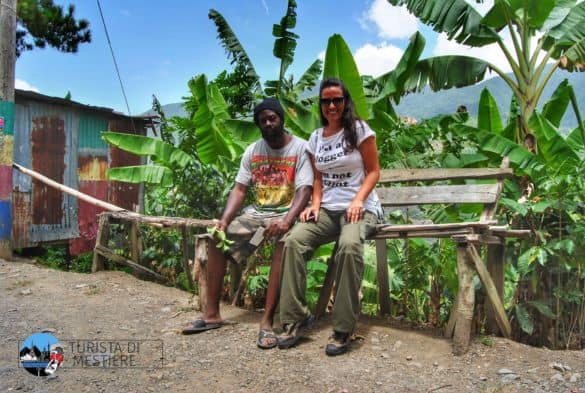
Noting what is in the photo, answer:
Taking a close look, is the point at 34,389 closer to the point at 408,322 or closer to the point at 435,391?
the point at 435,391

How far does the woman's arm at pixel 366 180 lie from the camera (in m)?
3.08

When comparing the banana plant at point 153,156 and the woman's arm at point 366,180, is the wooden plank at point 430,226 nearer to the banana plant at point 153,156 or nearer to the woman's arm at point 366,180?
the woman's arm at point 366,180

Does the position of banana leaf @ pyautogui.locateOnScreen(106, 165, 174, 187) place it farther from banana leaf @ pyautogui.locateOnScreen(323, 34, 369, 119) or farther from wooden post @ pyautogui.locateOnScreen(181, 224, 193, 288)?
banana leaf @ pyautogui.locateOnScreen(323, 34, 369, 119)

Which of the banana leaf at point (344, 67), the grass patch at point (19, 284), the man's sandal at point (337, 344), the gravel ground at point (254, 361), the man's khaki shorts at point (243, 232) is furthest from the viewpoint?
the banana leaf at point (344, 67)

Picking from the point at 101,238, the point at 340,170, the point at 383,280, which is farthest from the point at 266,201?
the point at 101,238

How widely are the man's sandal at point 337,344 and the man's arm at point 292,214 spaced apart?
0.74m

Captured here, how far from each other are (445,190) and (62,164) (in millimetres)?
6677

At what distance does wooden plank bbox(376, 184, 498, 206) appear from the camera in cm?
343

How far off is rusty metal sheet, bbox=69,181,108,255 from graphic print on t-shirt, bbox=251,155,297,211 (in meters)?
5.97

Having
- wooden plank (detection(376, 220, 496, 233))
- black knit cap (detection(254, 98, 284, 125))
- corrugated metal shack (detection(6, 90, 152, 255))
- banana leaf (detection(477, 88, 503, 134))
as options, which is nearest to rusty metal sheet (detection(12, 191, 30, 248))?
corrugated metal shack (detection(6, 90, 152, 255))

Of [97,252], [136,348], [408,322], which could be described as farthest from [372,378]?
[97,252]

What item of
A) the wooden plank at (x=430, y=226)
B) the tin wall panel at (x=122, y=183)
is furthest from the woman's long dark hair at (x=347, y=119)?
the tin wall panel at (x=122, y=183)

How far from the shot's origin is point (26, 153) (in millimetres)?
7590

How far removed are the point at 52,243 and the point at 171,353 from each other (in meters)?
5.93
